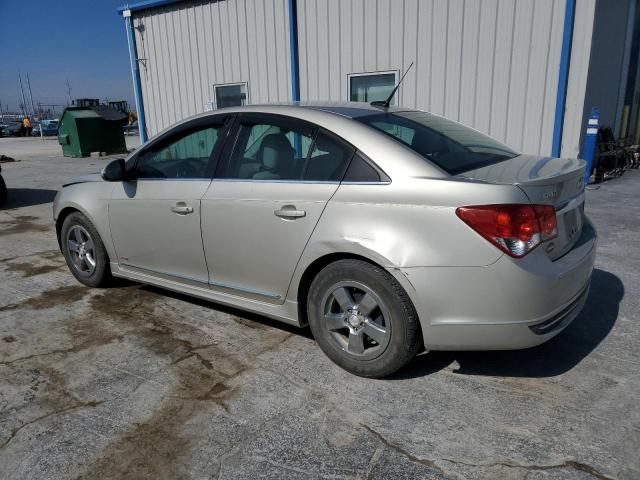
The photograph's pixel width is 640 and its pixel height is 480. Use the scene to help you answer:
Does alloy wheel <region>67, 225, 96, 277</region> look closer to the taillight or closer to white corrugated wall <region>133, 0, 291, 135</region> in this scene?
the taillight

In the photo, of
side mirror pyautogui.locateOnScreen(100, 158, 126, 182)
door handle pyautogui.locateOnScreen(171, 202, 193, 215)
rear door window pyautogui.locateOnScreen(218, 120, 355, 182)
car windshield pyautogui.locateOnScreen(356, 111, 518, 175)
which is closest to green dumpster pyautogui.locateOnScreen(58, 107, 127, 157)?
side mirror pyautogui.locateOnScreen(100, 158, 126, 182)

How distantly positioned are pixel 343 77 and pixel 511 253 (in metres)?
7.75

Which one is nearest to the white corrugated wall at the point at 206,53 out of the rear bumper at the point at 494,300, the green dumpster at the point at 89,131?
the green dumpster at the point at 89,131

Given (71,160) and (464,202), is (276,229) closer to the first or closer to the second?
(464,202)

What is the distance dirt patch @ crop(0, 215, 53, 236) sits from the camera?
7.02m

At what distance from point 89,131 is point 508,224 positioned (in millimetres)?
19682

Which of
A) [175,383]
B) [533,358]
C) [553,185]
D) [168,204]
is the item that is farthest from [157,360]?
[553,185]

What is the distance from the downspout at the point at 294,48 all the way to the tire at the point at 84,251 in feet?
19.9

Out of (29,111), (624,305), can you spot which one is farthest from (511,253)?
(29,111)

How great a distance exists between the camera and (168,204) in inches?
141

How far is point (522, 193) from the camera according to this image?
7.86ft

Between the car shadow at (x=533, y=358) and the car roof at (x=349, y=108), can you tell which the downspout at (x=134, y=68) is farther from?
the car shadow at (x=533, y=358)

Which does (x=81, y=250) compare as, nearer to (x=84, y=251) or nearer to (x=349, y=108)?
(x=84, y=251)

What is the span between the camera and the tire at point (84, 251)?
4305 millimetres
